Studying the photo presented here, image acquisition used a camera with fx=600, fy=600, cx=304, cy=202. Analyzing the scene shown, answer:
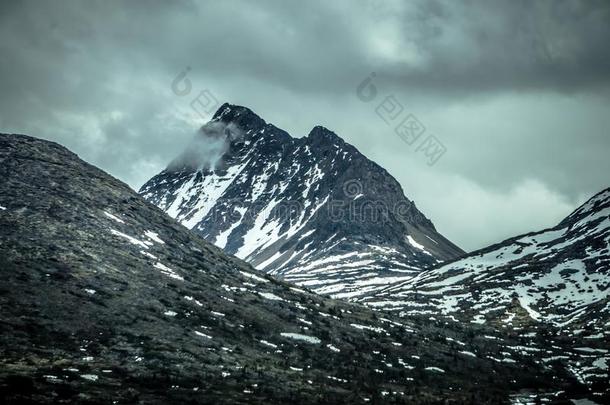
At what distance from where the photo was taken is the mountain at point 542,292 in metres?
103

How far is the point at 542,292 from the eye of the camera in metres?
143

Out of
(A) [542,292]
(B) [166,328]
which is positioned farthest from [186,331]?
(A) [542,292]

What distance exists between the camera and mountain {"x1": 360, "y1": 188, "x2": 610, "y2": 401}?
10306cm

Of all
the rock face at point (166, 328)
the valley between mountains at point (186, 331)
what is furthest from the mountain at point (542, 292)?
the rock face at point (166, 328)

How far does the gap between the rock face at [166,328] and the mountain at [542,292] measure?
56.4 ft

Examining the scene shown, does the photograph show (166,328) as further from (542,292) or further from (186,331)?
(542,292)

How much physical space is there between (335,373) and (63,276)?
31.0 meters

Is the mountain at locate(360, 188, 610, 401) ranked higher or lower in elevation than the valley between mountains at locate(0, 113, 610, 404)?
higher

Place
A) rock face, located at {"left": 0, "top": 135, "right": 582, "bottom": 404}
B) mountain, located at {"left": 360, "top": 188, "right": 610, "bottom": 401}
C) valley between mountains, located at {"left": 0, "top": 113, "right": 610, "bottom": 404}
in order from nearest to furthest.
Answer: rock face, located at {"left": 0, "top": 135, "right": 582, "bottom": 404}, valley between mountains, located at {"left": 0, "top": 113, "right": 610, "bottom": 404}, mountain, located at {"left": 360, "top": 188, "right": 610, "bottom": 401}

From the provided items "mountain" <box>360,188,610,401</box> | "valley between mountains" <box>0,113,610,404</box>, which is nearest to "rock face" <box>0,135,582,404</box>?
"valley between mountains" <box>0,113,610,404</box>

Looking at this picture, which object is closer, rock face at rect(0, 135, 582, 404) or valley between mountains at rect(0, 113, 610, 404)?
rock face at rect(0, 135, 582, 404)

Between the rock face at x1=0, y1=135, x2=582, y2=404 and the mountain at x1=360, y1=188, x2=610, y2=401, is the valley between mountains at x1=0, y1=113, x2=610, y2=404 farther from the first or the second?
the mountain at x1=360, y1=188, x2=610, y2=401

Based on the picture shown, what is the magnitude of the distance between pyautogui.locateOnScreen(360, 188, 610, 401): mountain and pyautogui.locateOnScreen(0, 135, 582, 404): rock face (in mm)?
17194

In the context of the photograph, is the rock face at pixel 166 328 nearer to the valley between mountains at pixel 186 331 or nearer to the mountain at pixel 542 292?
the valley between mountains at pixel 186 331
